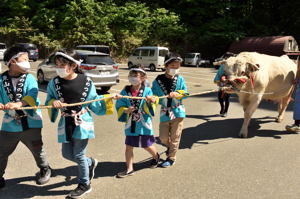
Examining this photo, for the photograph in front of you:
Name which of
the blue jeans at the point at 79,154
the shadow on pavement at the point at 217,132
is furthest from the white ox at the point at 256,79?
the blue jeans at the point at 79,154

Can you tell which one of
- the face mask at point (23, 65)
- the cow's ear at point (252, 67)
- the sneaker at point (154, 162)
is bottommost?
the sneaker at point (154, 162)

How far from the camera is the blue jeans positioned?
10.7 ft

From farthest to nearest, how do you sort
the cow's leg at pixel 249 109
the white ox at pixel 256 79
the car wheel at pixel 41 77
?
1. the car wheel at pixel 41 77
2. the cow's leg at pixel 249 109
3. the white ox at pixel 256 79

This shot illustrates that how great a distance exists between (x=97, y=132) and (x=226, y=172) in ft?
10.1

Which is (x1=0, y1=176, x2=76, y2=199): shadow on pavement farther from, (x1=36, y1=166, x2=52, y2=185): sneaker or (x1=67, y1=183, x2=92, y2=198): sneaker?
(x1=67, y1=183, x2=92, y2=198): sneaker

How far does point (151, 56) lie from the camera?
69.3 ft

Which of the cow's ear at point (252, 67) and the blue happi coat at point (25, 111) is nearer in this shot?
the blue happi coat at point (25, 111)

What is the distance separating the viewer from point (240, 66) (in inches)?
202

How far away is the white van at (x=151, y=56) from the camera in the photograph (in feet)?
68.1

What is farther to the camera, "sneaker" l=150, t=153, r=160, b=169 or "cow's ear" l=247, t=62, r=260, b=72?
"cow's ear" l=247, t=62, r=260, b=72

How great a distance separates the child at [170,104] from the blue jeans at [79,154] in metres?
1.35

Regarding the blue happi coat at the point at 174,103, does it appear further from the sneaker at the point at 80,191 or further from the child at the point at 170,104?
the sneaker at the point at 80,191

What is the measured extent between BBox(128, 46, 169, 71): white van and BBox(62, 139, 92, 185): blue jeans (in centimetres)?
1722

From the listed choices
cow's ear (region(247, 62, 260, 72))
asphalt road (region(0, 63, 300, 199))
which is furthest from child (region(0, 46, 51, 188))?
cow's ear (region(247, 62, 260, 72))
